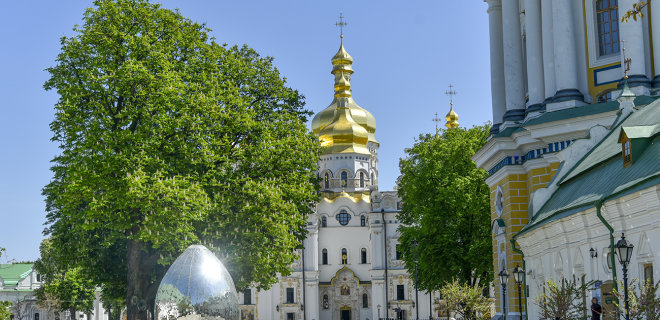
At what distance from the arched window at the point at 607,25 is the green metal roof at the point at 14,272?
71104 mm

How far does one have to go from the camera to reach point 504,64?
32750 millimetres

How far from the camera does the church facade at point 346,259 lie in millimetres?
82812

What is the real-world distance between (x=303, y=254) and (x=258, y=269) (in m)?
52.5

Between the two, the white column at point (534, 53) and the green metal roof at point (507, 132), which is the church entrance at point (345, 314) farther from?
the green metal roof at point (507, 132)

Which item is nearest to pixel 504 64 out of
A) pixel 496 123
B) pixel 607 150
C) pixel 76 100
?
pixel 496 123

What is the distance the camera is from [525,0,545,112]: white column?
30312 millimetres

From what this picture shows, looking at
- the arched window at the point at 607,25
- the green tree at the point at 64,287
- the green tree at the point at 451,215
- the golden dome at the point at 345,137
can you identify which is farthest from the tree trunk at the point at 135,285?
the golden dome at the point at 345,137

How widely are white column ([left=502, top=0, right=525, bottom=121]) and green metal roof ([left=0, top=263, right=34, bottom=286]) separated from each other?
67.2m

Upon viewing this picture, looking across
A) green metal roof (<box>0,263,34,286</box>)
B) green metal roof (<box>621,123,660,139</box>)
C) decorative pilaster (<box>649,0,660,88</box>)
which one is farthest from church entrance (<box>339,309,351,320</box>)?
green metal roof (<box>621,123,660,139</box>)

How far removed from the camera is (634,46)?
90.7ft

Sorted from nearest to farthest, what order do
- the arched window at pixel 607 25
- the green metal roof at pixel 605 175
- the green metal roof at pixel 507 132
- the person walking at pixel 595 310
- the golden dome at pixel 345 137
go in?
the green metal roof at pixel 605 175
the person walking at pixel 595 310
the arched window at pixel 607 25
the green metal roof at pixel 507 132
the golden dome at pixel 345 137

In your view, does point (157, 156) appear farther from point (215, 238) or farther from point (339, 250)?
point (339, 250)

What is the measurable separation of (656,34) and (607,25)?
6.19 ft

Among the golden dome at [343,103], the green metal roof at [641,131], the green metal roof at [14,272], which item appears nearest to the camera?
the green metal roof at [641,131]
